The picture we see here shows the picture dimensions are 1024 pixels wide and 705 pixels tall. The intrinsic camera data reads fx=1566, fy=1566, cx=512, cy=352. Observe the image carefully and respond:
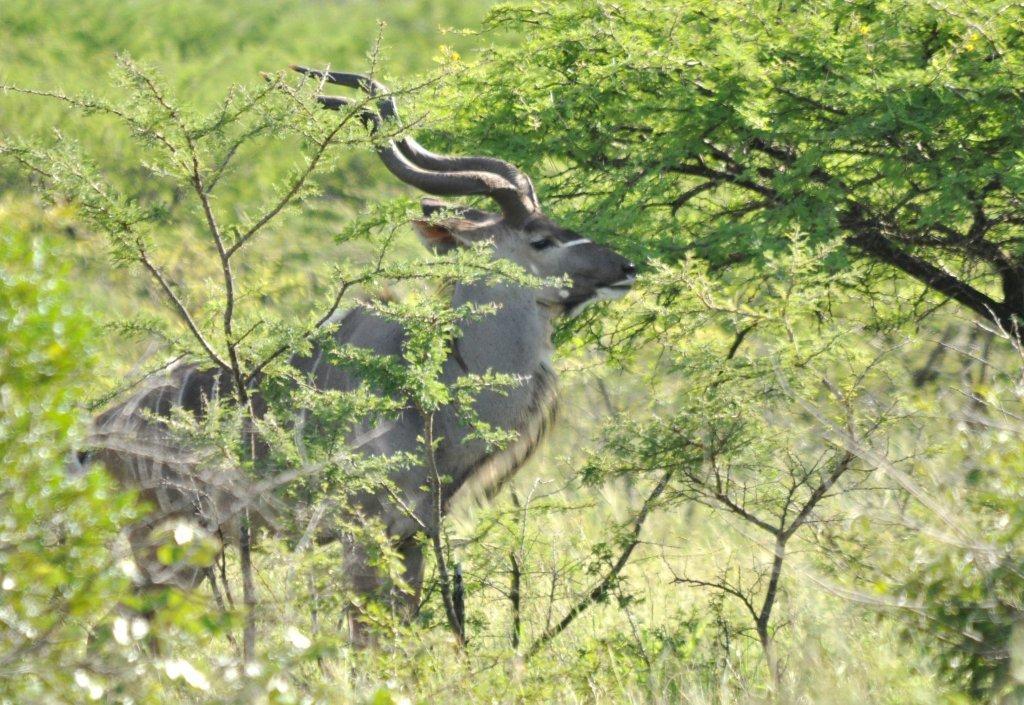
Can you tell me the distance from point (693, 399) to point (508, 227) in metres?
1.25

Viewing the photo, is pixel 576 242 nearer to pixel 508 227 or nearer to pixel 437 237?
pixel 508 227

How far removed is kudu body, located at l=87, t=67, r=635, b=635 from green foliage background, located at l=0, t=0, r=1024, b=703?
7.6 inches

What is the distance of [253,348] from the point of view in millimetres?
4562

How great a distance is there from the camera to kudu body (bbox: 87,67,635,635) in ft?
18.4

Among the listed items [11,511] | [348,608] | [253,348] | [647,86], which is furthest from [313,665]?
[647,86]

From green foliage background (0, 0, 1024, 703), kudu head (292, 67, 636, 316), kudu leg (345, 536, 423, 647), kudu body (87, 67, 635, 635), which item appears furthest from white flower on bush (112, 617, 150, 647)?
kudu head (292, 67, 636, 316)

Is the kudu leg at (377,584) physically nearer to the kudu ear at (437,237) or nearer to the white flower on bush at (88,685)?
the kudu ear at (437,237)

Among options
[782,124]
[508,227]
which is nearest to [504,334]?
[508,227]

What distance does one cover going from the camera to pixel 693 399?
5148 millimetres

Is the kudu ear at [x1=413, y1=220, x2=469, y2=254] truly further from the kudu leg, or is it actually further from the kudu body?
the kudu leg

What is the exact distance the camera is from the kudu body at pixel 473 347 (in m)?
5.62

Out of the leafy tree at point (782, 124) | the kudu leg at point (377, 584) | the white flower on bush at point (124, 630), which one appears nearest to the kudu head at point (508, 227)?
the leafy tree at point (782, 124)

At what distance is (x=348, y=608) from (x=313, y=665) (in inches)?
10.9

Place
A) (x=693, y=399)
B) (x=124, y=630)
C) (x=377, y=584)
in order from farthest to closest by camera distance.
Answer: (x=377, y=584) < (x=693, y=399) < (x=124, y=630)
